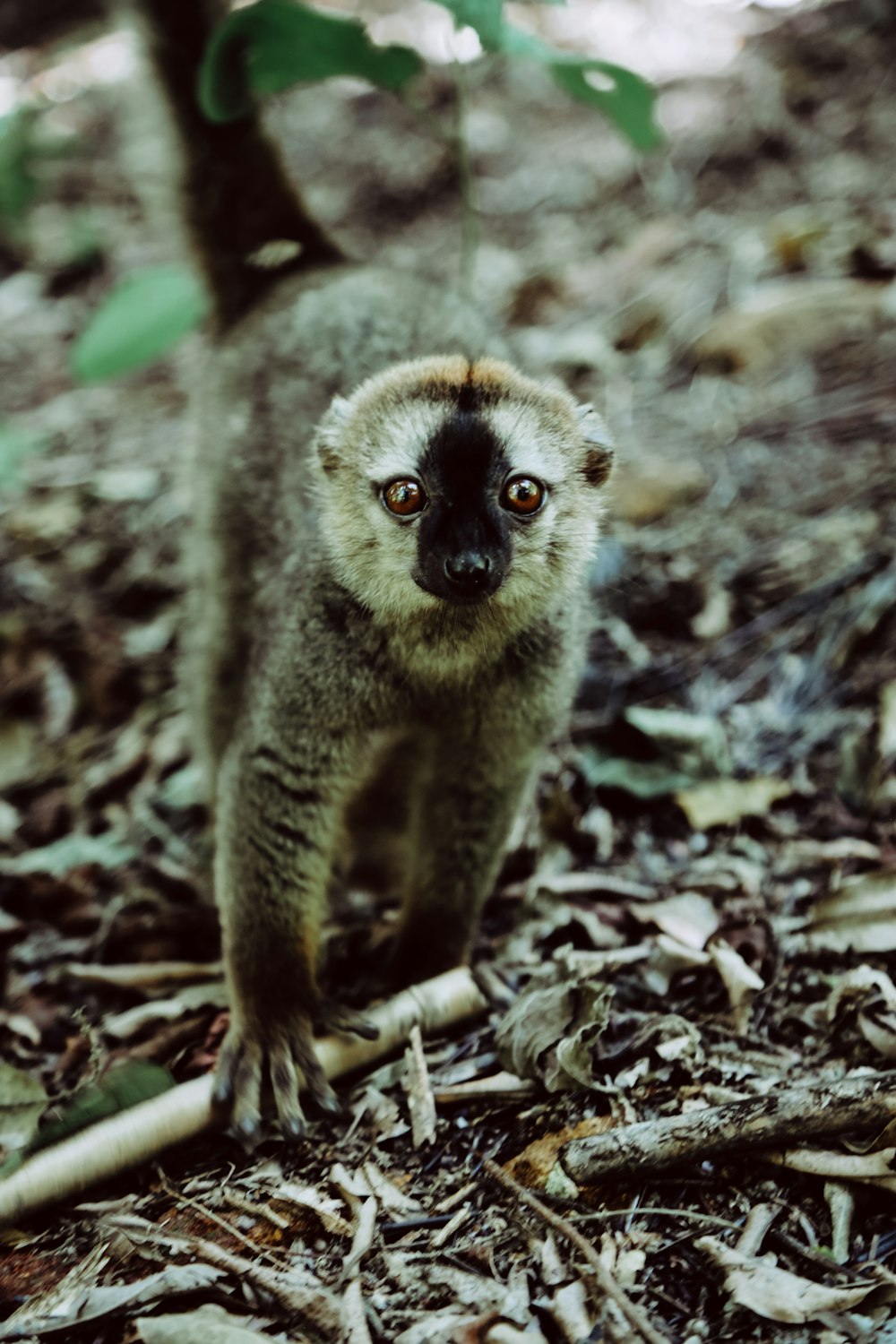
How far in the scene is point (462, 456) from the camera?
9.43 ft

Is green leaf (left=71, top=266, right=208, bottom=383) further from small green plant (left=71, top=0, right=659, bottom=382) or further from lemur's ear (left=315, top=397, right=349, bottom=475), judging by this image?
lemur's ear (left=315, top=397, right=349, bottom=475)

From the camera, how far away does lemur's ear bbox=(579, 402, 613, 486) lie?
331cm

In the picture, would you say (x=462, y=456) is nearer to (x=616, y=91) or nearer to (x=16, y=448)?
(x=616, y=91)

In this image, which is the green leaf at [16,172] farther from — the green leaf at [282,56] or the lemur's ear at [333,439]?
the lemur's ear at [333,439]

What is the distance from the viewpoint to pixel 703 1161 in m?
2.42

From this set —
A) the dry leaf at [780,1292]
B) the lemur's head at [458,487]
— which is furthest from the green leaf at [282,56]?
the dry leaf at [780,1292]

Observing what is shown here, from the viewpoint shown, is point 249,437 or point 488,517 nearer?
point 488,517

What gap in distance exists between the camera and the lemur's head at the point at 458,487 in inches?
113

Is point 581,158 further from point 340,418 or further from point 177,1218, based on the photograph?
point 177,1218

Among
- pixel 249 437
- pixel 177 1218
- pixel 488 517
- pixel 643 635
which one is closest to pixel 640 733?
pixel 643 635

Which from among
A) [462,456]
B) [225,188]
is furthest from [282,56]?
[462,456]

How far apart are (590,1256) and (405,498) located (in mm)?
1883

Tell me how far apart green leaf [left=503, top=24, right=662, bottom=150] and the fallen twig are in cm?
376

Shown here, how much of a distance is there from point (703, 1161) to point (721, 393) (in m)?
4.15
